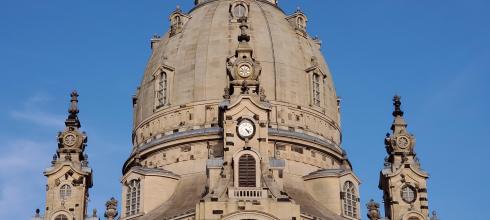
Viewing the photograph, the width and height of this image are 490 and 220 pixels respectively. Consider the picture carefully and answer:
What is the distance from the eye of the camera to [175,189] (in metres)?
75.9

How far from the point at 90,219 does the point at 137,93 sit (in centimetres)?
1562

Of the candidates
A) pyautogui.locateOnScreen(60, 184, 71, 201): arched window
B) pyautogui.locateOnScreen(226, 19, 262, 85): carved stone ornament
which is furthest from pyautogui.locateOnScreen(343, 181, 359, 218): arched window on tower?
pyautogui.locateOnScreen(60, 184, 71, 201): arched window

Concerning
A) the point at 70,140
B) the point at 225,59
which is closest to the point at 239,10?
the point at 225,59

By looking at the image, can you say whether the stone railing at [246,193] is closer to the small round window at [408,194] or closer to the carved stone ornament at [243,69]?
the carved stone ornament at [243,69]

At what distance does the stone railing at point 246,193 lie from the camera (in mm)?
66188

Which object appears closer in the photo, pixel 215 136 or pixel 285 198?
pixel 285 198

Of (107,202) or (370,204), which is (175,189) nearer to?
(107,202)

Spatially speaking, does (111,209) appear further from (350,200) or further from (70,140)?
(350,200)

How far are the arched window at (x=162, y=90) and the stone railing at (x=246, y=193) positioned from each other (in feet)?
55.2

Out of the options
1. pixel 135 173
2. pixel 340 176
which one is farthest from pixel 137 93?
pixel 340 176

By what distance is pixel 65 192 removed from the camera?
74188 mm

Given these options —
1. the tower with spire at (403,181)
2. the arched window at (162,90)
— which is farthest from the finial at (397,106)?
the arched window at (162,90)

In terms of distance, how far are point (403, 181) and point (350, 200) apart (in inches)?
212

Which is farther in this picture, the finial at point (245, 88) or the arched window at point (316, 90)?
the arched window at point (316, 90)
